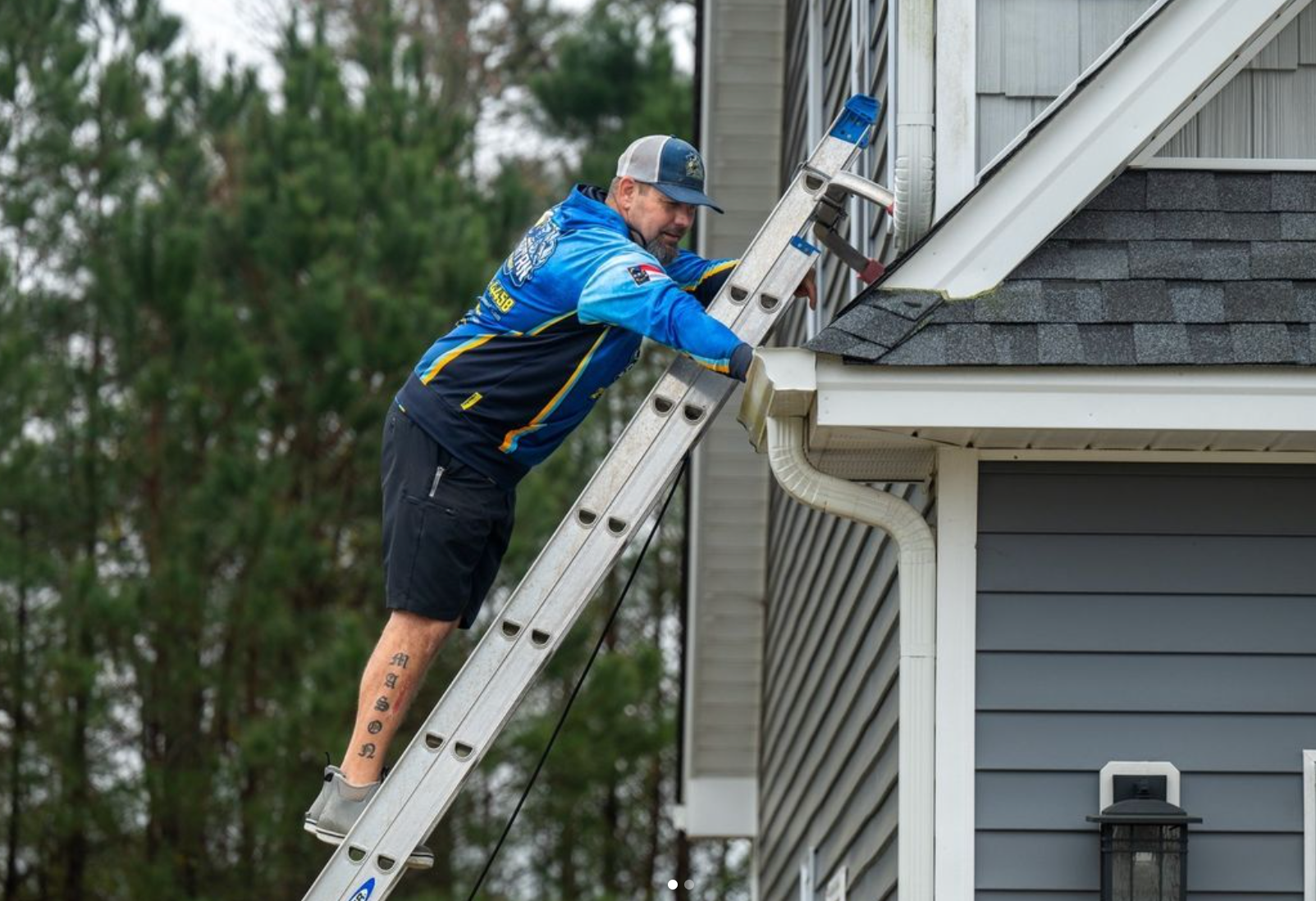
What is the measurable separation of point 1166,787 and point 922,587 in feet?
2.30

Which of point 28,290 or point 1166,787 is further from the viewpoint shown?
point 28,290

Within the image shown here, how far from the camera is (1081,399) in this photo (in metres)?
5.12

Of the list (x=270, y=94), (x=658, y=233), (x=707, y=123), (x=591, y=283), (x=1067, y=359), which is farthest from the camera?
(x=270, y=94)

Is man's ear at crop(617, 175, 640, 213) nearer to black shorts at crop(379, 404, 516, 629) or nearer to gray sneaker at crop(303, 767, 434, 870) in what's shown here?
black shorts at crop(379, 404, 516, 629)

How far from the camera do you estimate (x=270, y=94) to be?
19.8 meters

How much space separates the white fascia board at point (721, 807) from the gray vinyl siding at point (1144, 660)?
21.9 ft

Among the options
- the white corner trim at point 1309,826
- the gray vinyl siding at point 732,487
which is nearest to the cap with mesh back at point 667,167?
the white corner trim at point 1309,826

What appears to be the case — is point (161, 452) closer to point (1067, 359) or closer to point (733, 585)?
point (733, 585)

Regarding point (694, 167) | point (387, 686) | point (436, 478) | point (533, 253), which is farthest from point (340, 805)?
point (694, 167)

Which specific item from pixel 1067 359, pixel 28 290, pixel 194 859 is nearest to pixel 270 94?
pixel 28 290

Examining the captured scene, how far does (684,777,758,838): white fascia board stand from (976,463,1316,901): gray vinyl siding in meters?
6.67

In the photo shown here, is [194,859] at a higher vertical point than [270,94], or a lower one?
lower

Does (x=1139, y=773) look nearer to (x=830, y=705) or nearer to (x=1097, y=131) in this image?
(x=1097, y=131)

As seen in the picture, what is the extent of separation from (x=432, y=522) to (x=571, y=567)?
1.25 ft
